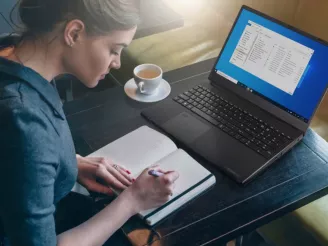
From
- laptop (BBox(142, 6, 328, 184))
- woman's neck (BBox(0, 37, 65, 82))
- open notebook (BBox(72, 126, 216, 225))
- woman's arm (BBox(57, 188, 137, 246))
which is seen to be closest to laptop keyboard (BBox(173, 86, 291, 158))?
A: laptop (BBox(142, 6, 328, 184))

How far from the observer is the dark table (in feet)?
2.89

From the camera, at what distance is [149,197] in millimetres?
904

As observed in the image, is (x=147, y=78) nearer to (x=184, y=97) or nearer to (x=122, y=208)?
(x=184, y=97)

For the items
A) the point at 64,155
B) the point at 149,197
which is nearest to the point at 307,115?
the point at 149,197

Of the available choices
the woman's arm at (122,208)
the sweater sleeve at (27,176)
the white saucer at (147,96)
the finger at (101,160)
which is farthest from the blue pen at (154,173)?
the white saucer at (147,96)

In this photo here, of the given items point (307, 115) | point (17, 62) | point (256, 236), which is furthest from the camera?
point (256, 236)

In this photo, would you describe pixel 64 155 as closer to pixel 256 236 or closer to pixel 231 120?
pixel 231 120

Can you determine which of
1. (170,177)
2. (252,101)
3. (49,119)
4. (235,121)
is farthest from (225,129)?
(49,119)

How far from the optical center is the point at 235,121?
113 centimetres

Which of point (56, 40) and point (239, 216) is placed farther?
point (239, 216)

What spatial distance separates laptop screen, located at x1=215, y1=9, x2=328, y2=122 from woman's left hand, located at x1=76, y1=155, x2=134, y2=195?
46 cm

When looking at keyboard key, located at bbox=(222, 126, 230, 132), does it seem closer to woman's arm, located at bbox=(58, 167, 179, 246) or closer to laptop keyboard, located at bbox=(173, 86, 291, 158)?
laptop keyboard, located at bbox=(173, 86, 291, 158)

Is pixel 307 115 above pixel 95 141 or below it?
above

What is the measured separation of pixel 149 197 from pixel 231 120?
352 millimetres
